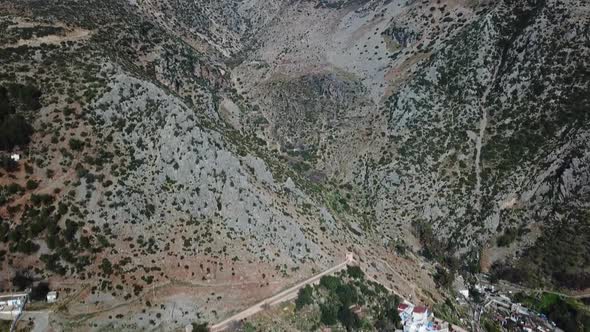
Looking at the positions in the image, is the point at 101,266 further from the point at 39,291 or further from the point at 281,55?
the point at 281,55

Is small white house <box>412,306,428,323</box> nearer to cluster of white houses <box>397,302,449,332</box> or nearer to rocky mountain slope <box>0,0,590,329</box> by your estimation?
cluster of white houses <box>397,302,449,332</box>

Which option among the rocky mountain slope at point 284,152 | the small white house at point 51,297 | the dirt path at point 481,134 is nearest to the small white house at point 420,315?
the rocky mountain slope at point 284,152

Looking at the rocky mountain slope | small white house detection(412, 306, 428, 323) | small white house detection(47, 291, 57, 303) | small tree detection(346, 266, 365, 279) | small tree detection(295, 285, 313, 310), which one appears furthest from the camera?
small tree detection(346, 266, 365, 279)

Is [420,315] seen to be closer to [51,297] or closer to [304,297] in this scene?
[304,297]

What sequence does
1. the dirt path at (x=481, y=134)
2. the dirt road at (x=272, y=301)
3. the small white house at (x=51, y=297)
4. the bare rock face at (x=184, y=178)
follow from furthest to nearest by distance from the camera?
the dirt path at (x=481, y=134)
the bare rock face at (x=184, y=178)
the dirt road at (x=272, y=301)
the small white house at (x=51, y=297)

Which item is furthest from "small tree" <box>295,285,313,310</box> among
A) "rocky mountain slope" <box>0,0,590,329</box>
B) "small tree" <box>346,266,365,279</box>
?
"small tree" <box>346,266,365,279</box>

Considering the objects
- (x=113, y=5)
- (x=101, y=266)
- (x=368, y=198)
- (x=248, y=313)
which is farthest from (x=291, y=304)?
(x=113, y=5)

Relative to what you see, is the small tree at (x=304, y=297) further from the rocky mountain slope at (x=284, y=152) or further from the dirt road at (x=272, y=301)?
the rocky mountain slope at (x=284, y=152)
